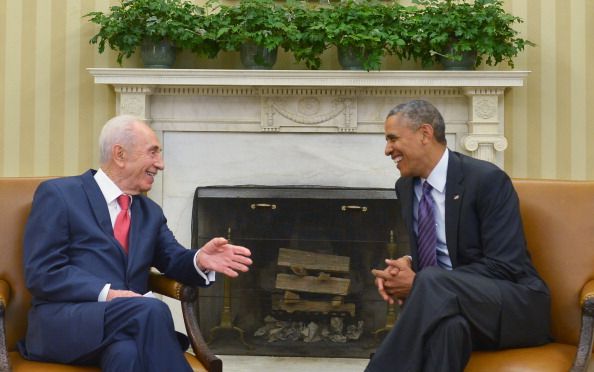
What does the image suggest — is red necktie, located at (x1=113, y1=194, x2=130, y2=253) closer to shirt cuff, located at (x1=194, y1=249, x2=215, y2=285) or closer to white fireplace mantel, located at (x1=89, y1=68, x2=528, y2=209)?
shirt cuff, located at (x1=194, y1=249, x2=215, y2=285)

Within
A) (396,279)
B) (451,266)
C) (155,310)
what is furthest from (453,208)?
(155,310)

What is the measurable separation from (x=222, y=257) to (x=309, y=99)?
2006 millimetres

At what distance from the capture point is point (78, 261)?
250 centimetres

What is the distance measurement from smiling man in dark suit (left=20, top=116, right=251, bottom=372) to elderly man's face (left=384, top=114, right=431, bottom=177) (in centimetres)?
65

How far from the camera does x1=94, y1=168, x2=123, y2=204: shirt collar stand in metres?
2.63

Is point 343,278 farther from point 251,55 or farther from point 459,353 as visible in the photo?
point 459,353

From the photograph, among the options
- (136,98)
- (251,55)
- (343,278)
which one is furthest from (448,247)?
(136,98)

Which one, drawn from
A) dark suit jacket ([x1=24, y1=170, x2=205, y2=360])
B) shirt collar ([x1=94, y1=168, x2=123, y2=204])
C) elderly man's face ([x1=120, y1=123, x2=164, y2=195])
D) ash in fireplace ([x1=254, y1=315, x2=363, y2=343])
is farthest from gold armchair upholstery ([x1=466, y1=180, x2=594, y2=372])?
ash in fireplace ([x1=254, y1=315, x2=363, y2=343])

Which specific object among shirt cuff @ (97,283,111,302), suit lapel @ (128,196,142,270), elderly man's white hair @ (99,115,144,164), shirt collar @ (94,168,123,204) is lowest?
shirt cuff @ (97,283,111,302)

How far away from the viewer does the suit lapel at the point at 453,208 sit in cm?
267

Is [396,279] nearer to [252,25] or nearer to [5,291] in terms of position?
[5,291]

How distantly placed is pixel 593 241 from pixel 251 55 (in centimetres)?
217

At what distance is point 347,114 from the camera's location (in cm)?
445

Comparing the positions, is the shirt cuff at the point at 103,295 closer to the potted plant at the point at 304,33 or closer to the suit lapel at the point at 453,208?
the suit lapel at the point at 453,208
